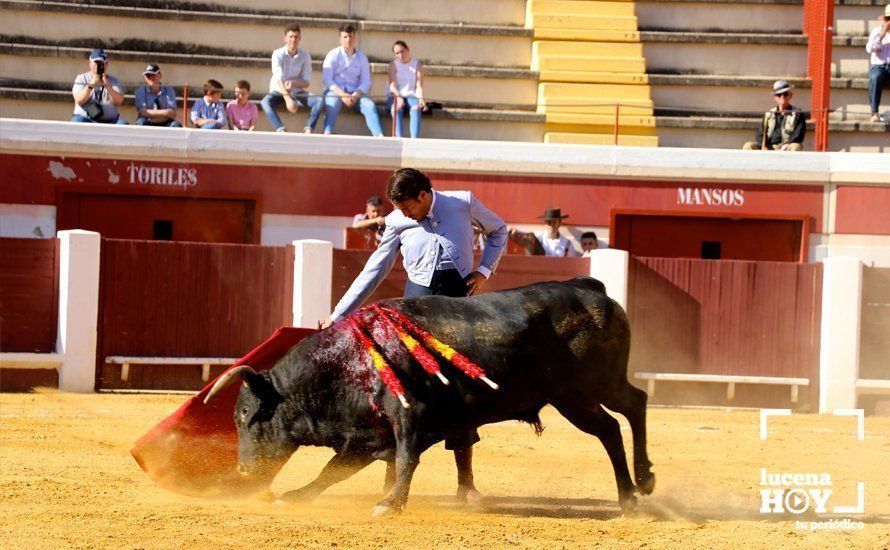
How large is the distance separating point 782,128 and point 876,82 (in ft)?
4.60

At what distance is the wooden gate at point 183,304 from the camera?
10930mm

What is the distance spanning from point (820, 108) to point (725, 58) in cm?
162

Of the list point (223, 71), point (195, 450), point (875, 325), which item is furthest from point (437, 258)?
point (223, 71)

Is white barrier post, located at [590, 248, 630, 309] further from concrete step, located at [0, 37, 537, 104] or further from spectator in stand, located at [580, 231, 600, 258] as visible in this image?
concrete step, located at [0, 37, 537, 104]

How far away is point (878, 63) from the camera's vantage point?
46.1ft

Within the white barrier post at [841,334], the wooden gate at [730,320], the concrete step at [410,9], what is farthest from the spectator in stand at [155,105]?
the white barrier post at [841,334]

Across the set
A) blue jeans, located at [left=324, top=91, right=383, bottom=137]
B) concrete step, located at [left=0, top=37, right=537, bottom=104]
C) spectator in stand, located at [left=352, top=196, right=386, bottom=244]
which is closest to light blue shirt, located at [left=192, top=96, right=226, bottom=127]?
blue jeans, located at [left=324, top=91, right=383, bottom=137]

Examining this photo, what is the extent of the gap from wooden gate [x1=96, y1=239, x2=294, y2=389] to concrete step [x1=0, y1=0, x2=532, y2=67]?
164 inches

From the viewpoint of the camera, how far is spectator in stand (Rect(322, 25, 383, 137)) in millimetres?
13047

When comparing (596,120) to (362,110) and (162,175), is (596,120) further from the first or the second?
(162,175)

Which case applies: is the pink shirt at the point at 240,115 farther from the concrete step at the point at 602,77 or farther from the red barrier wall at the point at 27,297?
the concrete step at the point at 602,77

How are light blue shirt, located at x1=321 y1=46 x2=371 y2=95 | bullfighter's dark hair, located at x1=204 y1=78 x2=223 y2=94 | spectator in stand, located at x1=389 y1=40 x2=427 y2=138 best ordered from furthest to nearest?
light blue shirt, located at x1=321 y1=46 x2=371 y2=95 → spectator in stand, located at x1=389 y1=40 x2=427 y2=138 → bullfighter's dark hair, located at x1=204 y1=78 x2=223 y2=94

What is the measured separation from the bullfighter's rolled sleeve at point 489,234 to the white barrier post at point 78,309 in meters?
5.45

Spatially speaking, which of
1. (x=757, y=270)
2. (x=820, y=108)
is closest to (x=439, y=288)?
(x=757, y=270)
